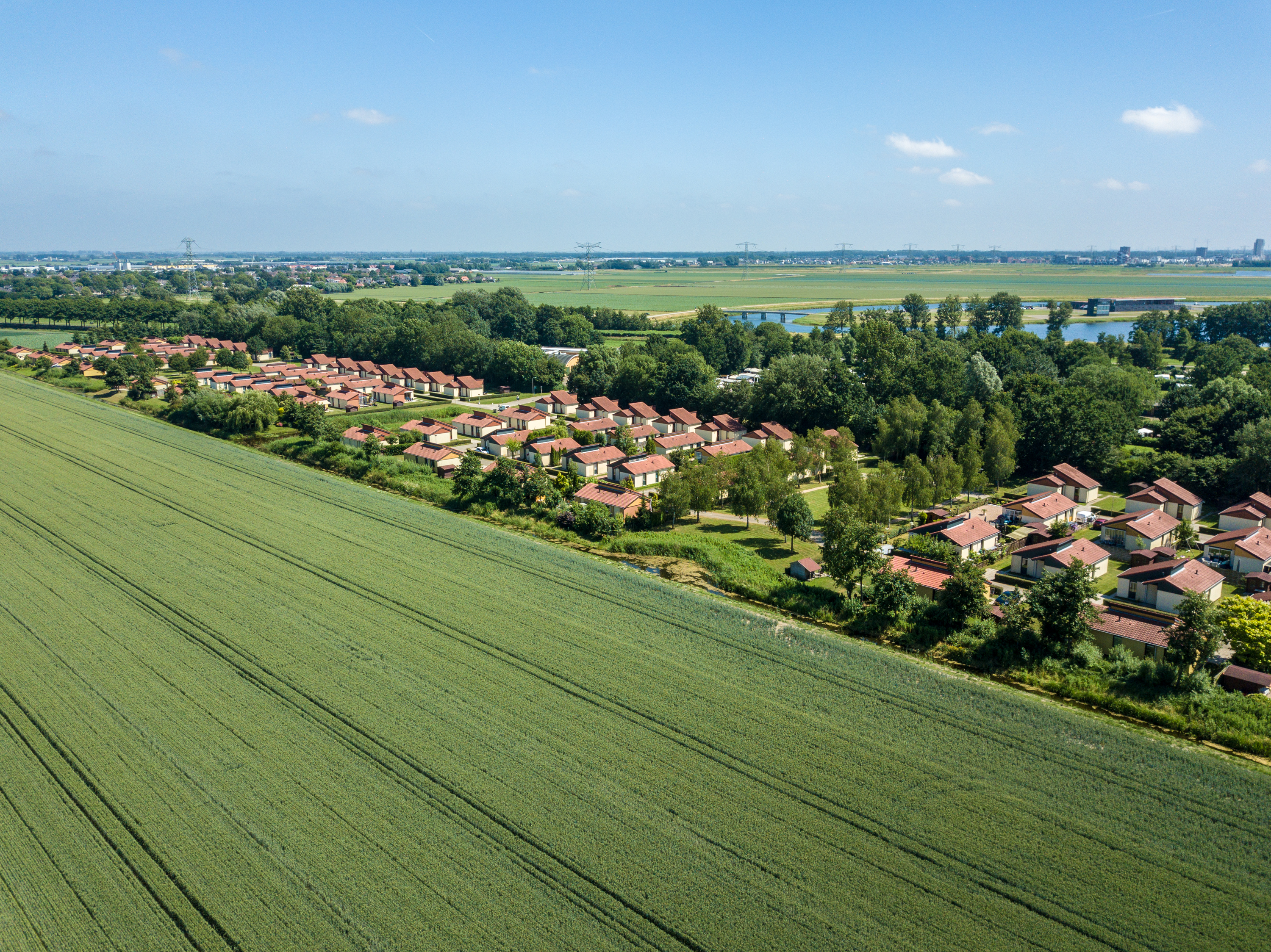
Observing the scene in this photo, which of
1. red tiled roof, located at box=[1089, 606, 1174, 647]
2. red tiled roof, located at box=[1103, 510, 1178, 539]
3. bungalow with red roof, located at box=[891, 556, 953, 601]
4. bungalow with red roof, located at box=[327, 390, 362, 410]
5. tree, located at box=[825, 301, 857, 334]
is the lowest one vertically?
red tiled roof, located at box=[1089, 606, 1174, 647]

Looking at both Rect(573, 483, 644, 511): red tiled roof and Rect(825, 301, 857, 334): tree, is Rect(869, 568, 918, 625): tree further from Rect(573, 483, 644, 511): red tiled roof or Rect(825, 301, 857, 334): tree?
Rect(825, 301, 857, 334): tree

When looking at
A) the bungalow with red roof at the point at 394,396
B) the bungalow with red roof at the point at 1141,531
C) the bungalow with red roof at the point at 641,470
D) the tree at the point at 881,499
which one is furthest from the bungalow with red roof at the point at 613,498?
the bungalow with red roof at the point at 394,396

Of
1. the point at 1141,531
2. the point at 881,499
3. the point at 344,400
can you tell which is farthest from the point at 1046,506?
the point at 344,400

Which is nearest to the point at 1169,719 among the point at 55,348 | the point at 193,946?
the point at 193,946

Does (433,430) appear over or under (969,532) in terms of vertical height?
over

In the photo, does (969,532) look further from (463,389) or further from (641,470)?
(463,389)

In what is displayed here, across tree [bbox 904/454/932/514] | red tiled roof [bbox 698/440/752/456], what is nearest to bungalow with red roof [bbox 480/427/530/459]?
red tiled roof [bbox 698/440/752/456]
